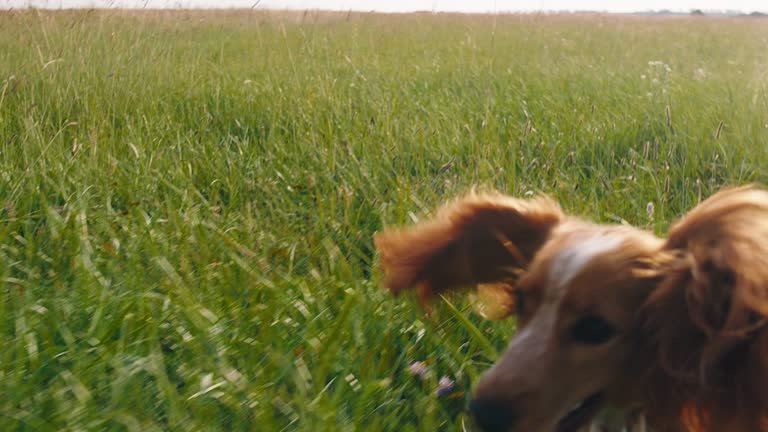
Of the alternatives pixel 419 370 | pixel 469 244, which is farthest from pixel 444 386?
pixel 469 244

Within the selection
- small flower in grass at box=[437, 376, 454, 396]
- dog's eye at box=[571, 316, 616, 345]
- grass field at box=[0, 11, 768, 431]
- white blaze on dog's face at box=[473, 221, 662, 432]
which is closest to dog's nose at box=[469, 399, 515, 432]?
white blaze on dog's face at box=[473, 221, 662, 432]

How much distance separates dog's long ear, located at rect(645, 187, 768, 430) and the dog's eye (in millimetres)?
82

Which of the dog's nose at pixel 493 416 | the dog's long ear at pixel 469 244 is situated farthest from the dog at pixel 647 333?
the dog's long ear at pixel 469 244

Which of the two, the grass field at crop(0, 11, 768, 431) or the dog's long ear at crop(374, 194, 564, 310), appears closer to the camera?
the grass field at crop(0, 11, 768, 431)

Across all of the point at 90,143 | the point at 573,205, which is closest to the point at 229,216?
the point at 90,143

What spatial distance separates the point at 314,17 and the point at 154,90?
4.00 feet

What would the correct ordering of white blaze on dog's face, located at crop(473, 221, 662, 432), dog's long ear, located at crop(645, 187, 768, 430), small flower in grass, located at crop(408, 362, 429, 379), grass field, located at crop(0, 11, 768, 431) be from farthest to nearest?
small flower in grass, located at crop(408, 362, 429, 379) < grass field, located at crop(0, 11, 768, 431) < white blaze on dog's face, located at crop(473, 221, 662, 432) < dog's long ear, located at crop(645, 187, 768, 430)

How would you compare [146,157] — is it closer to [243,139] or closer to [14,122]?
[243,139]

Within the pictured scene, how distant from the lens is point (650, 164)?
139 inches

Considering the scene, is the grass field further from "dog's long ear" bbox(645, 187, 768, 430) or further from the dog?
"dog's long ear" bbox(645, 187, 768, 430)

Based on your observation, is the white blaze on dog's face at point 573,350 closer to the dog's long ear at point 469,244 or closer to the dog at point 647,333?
the dog at point 647,333

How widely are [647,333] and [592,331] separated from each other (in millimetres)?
108

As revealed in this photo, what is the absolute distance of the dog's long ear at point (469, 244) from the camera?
205 centimetres

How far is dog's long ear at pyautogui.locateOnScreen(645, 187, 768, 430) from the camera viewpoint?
138 cm
